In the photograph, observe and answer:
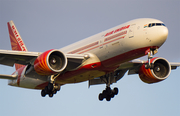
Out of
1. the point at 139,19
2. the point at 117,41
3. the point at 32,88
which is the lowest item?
the point at 32,88

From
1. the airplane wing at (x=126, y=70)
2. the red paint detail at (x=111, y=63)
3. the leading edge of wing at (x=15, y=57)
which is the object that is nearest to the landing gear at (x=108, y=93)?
the airplane wing at (x=126, y=70)

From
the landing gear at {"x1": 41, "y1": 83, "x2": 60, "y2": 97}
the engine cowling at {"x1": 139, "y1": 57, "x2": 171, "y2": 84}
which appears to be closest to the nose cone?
the engine cowling at {"x1": 139, "y1": 57, "x2": 171, "y2": 84}

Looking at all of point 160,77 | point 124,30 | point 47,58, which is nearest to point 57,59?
point 47,58

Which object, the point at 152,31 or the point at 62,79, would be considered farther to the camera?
the point at 62,79

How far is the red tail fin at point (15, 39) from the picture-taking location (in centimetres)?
4500

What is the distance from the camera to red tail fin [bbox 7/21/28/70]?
45.0 m

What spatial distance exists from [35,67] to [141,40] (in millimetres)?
10292

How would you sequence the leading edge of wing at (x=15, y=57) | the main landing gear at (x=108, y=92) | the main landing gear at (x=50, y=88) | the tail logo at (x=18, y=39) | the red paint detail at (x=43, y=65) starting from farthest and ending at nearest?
the tail logo at (x=18, y=39), the main landing gear at (x=108, y=92), the main landing gear at (x=50, y=88), the leading edge of wing at (x=15, y=57), the red paint detail at (x=43, y=65)

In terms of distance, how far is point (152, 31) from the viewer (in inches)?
1135

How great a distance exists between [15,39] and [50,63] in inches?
648

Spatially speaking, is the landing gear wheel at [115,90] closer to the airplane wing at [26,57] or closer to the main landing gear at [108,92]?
the main landing gear at [108,92]

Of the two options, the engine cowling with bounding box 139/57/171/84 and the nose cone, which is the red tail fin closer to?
the engine cowling with bounding box 139/57/171/84

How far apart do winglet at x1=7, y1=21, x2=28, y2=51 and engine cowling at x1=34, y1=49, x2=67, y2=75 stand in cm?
1365

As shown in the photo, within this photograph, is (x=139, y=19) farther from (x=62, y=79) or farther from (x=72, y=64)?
(x=62, y=79)
